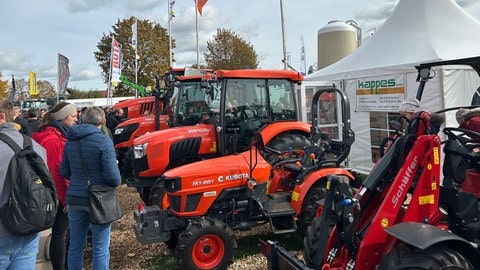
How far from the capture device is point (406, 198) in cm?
297

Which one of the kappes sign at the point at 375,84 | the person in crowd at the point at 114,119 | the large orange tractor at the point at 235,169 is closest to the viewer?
the large orange tractor at the point at 235,169

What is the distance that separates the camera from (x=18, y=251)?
253cm

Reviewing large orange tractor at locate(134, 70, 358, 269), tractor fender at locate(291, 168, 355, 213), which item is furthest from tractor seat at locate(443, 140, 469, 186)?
tractor fender at locate(291, 168, 355, 213)

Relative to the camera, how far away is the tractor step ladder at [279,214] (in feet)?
15.0

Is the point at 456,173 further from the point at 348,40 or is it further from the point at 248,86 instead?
the point at 348,40

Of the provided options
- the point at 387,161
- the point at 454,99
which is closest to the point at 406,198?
the point at 387,161

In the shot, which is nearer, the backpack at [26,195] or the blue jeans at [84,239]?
the backpack at [26,195]

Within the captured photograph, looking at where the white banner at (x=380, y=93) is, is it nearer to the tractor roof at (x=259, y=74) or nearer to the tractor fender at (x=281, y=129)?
the tractor roof at (x=259, y=74)

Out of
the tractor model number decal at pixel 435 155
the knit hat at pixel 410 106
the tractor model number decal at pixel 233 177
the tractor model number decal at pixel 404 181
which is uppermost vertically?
the knit hat at pixel 410 106

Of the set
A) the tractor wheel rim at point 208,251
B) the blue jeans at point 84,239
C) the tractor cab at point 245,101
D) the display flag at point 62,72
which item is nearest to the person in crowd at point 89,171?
the blue jeans at point 84,239

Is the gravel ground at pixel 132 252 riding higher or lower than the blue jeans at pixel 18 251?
lower

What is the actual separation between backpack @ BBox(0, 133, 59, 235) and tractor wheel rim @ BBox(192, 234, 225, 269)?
187 cm

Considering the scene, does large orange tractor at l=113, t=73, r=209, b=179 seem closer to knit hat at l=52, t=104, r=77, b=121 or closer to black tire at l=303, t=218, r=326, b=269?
knit hat at l=52, t=104, r=77, b=121

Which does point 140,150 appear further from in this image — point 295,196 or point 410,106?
point 410,106
